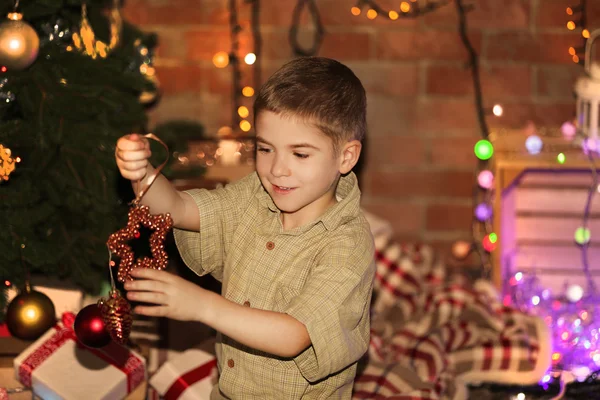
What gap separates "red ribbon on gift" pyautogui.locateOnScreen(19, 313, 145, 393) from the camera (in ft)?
6.32

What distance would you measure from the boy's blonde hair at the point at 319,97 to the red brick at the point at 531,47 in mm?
1581

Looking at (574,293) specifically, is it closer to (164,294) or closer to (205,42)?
(205,42)

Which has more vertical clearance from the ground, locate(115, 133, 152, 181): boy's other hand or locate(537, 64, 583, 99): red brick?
locate(537, 64, 583, 99): red brick

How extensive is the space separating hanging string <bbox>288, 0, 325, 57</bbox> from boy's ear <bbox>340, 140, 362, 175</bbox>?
1502mm

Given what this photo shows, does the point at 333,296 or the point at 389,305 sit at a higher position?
the point at 333,296

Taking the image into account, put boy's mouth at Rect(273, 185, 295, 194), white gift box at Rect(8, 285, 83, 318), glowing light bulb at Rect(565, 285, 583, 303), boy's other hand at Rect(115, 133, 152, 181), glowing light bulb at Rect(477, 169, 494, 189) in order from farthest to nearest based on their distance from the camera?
glowing light bulb at Rect(477, 169, 494, 189) < glowing light bulb at Rect(565, 285, 583, 303) < white gift box at Rect(8, 285, 83, 318) < boy's mouth at Rect(273, 185, 295, 194) < boy's other hand at Rect(115, 133, 152, 181)

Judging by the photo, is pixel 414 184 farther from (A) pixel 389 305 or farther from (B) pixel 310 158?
(B) pixel 310 158

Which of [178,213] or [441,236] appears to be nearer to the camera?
[178,213]

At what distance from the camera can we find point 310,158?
1.51 m

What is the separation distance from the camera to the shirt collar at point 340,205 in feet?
5.16

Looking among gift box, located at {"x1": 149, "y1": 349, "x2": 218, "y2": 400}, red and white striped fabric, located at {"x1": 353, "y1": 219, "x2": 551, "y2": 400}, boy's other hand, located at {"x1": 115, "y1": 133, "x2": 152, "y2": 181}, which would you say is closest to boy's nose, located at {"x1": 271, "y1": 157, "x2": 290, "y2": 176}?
boy's other hand, located at {"x1": 115, "y1": 133, "x2": 152, "y2": 181}

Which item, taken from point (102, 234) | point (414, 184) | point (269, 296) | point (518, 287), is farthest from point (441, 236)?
point (269, 296)

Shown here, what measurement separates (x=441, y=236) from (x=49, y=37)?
1.64 metres

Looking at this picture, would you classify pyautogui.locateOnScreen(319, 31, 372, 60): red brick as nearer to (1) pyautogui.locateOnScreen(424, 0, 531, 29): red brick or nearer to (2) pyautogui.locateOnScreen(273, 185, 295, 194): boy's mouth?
(1) pyautogui.locateOnScreen(424, 0, 531, 29): red brick
